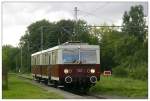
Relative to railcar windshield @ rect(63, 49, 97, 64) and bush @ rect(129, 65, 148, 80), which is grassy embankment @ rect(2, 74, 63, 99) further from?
bush @ rect(129, 65, 148, 80)

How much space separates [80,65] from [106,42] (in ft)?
116

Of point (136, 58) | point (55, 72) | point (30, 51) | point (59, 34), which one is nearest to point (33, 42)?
point (30, 51)

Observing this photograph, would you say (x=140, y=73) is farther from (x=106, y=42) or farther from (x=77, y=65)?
(x=106, y=42)

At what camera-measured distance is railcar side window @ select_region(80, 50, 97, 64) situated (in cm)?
2703

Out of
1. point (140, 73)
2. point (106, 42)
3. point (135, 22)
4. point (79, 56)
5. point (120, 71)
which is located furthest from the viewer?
point (135, 22)

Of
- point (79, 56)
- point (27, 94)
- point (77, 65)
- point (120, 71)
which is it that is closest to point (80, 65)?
point (77, 65)

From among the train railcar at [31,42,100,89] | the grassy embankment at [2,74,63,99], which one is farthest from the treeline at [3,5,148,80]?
the grassy embankment at [2,74,63,99]

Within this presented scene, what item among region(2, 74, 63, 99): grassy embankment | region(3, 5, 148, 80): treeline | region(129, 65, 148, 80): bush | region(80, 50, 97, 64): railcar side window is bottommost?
region(2, 74, 63, 99): grassy embankment

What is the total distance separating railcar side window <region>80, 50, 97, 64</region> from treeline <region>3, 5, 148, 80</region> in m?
17.4

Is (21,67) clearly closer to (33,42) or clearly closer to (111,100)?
(33,42)

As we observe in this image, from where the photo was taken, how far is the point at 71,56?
89.1 ft

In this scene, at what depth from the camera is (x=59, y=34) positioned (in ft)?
181

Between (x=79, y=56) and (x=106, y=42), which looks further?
(x=106, y=42)

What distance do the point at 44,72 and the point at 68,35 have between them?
66.7 feet
